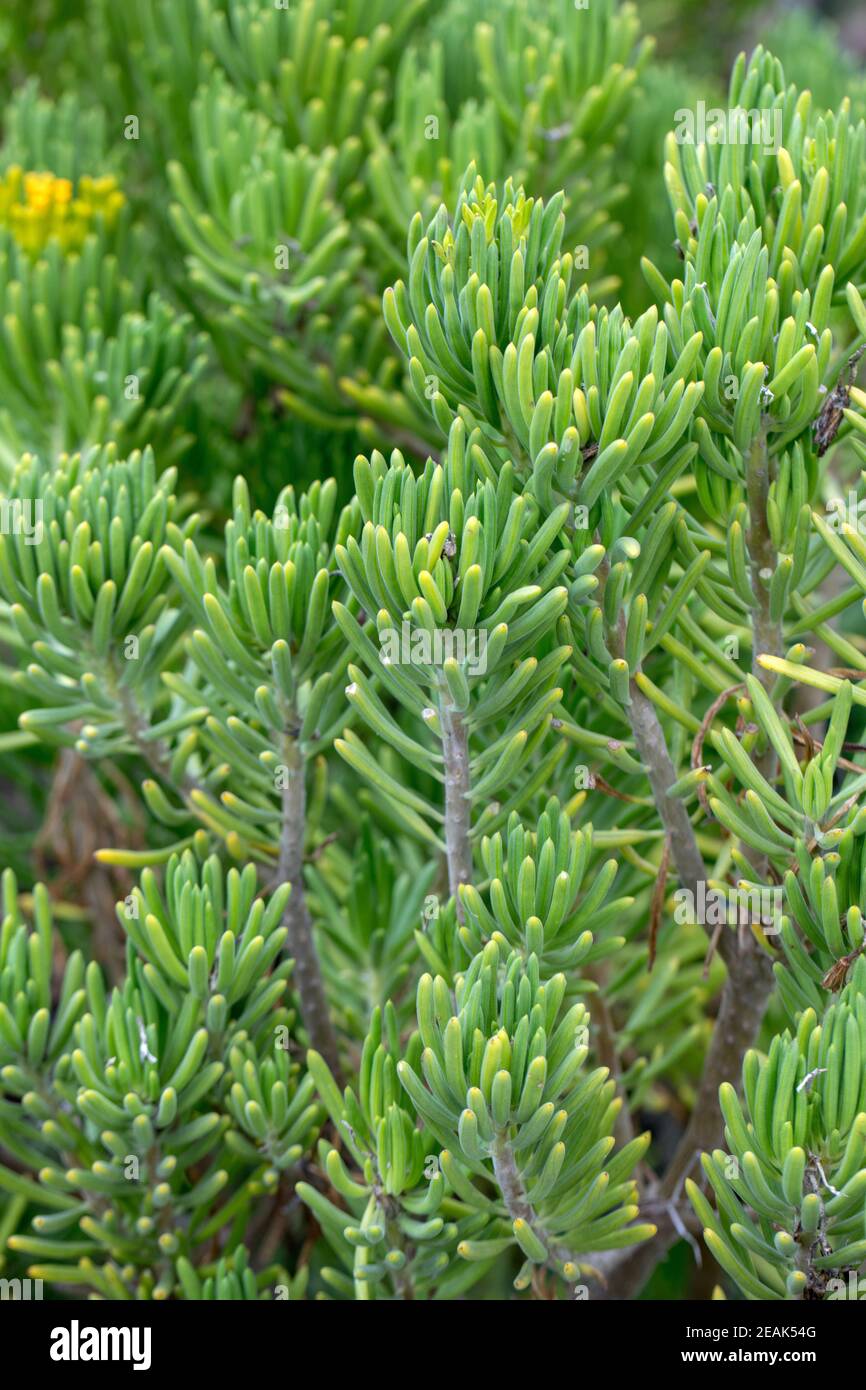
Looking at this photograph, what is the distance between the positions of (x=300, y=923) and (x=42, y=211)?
468 mm

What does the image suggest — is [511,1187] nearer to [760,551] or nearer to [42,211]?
[760,551]

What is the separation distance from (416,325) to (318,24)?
372mm

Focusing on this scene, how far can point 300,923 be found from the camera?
0.64m

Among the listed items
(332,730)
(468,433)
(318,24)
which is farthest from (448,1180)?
(318,24)

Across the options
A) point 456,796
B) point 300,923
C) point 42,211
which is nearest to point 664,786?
point 456,796

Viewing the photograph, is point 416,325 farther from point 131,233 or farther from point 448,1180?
point 131,233

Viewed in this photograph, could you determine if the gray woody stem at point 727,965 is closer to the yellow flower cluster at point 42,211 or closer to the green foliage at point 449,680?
the green foliage at point 449,680

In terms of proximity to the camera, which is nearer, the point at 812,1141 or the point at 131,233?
the point at 812,1141

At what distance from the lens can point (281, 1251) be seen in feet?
2.62

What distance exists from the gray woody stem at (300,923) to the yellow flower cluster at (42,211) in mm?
401

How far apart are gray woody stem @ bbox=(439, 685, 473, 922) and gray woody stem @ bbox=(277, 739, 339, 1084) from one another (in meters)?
0.09

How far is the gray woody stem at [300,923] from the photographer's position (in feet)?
1.99

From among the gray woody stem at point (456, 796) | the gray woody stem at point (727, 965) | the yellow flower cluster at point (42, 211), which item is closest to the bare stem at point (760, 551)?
the gray woody stem at point (727, 965)

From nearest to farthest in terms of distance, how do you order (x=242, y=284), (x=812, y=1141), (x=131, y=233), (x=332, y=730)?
(x=812, y=1141) < (x=332, y=730) < (x=242, y=284) < (x=131, y=233)
